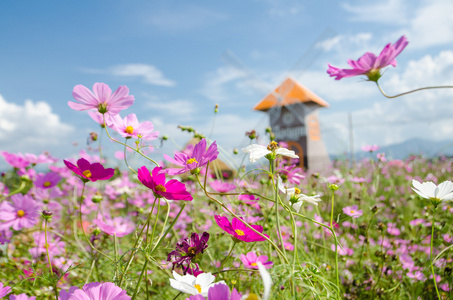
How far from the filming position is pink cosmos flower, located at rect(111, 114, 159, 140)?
0.76 meters

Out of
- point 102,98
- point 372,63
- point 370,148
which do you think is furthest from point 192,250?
point 370,148

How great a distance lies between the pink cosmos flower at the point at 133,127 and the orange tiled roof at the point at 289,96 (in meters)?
12.4

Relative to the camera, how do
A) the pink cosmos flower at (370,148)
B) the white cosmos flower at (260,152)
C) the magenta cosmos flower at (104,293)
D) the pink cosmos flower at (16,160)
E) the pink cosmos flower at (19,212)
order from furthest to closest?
the pink cosmos flower at (370,148) < the pink cosmos flower at (16,160) < the pink cosmos flower at (19,212) < the white cosmos flower at (260,152) < the magenta cosmos flower at (104,293)

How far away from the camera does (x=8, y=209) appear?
104 cm

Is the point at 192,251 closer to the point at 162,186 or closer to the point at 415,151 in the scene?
the point at 162,186

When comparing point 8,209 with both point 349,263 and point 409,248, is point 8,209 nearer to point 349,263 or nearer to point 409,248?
point 349,263

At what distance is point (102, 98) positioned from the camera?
0.70 m

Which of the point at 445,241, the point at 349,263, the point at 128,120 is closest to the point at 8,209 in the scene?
the point at 128,120

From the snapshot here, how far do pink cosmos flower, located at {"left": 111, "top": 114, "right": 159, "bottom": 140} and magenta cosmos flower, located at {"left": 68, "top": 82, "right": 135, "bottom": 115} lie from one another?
0.05 m

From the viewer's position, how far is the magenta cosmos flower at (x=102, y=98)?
69 centimetres

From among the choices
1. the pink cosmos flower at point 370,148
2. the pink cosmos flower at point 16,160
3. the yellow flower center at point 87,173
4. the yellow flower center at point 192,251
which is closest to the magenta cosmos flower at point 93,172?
the yellow flower center at point 87,173

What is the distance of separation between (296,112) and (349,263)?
39.1 feet

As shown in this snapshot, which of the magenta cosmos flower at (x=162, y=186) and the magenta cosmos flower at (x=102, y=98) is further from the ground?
the magenta cosmos flower at (x=102, y=98)

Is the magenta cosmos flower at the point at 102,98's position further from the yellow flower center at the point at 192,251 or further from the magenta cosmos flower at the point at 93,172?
the yellow flower center at the point at 192,251
